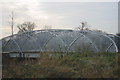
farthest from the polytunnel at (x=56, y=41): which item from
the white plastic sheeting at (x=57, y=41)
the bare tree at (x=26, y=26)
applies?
the bare tree at (x=26, y=26)

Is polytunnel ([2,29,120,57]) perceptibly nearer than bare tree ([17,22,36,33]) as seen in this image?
Yes

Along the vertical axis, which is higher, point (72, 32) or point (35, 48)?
point (72, 32)

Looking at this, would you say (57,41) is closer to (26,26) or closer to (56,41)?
(56,41)

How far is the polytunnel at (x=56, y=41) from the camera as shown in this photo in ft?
53.3

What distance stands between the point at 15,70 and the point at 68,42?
30.5 ft

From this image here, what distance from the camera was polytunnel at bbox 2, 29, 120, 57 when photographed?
53.3ft

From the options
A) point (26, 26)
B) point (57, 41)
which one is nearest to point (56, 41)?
point (57, 41)

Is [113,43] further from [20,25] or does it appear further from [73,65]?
[20,25]

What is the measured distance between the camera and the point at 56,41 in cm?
1761

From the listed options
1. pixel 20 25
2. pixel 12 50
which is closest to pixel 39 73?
pixel 12 50

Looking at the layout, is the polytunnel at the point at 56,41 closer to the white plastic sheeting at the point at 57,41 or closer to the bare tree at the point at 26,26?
the white plastic sheeting at the point at 57,41

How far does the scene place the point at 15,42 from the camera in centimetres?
1939

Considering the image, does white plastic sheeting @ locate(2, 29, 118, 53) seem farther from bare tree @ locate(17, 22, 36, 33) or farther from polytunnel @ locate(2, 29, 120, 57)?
bare tree @ locate(17, 22, 36, 33)

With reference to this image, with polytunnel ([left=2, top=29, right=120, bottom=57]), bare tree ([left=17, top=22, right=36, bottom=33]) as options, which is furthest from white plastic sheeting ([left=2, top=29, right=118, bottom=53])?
bare tree ([left=17, top=22, right=36, bottom=33])
